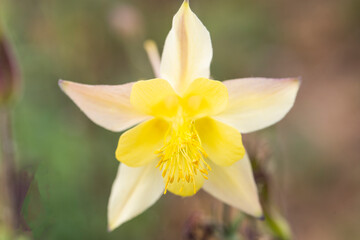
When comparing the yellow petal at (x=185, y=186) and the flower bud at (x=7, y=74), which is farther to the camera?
the flower bud at (x=7, y=74)

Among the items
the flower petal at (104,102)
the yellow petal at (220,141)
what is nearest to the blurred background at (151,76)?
the yellow petal at (220,141)

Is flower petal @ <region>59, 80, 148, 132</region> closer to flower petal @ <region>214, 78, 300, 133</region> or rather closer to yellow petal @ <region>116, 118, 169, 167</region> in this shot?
yellow petal @ <region>116, 118, 169, 167</region>

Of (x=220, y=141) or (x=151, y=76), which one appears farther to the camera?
(x=151, y=76)

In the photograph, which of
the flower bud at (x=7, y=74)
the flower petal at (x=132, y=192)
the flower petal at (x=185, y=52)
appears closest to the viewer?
the flower petal at (x=185, y=52)

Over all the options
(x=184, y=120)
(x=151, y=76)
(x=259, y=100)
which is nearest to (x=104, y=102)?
(x=184, y=120)

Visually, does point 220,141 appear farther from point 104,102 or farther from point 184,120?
point 104,102

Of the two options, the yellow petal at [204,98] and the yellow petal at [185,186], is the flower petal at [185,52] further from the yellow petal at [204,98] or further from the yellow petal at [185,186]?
the yellow petal at [185,186]

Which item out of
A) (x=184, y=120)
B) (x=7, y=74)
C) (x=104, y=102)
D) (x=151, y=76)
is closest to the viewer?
(x=104, y=102)

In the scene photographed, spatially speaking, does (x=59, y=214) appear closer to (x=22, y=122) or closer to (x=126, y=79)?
(x=22, y=122)
